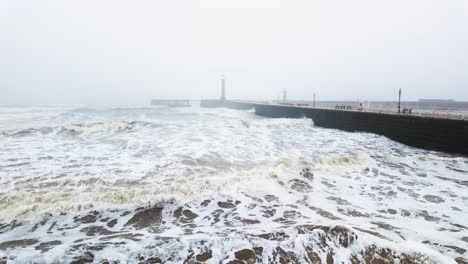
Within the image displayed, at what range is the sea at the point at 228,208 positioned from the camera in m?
4.83

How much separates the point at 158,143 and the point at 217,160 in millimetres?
6284

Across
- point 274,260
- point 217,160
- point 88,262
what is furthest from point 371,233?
point 217,160

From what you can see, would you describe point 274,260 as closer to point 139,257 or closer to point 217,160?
point 139,257

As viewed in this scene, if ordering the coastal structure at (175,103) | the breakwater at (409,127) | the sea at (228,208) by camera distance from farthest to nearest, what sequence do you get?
the coastal structure at (175,103)
the breakwater at (409,127)
the sea at (228,208)

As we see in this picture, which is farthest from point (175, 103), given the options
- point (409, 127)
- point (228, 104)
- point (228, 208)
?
point (228, 208)

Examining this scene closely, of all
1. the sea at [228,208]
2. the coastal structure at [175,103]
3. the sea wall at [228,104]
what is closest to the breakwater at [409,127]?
the sea at [228,208]

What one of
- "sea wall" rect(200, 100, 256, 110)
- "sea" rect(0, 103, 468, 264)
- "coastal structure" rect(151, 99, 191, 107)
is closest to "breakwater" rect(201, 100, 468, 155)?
"sea" rect(0, 103, 468, 264)

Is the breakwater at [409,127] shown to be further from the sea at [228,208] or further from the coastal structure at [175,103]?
the coastal structure at [175,103]

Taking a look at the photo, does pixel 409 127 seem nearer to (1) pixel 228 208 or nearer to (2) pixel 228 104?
(1) pixel 228 208

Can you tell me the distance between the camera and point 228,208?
724 centimetres

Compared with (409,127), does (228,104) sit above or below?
above

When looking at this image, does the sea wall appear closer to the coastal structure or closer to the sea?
the coastal structure

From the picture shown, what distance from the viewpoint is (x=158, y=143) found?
17031mm

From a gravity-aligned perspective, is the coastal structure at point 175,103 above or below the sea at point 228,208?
above
